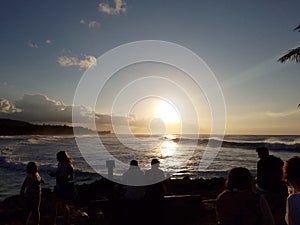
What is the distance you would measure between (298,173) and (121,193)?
4885mm

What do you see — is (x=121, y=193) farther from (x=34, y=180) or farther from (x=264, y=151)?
(x=264, y=151)

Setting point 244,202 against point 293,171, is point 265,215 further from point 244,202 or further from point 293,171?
point 293,171

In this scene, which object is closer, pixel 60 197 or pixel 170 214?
pixel 170 214

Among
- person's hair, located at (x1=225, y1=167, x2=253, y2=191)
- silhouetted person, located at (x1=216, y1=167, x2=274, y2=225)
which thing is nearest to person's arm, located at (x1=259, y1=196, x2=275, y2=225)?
silhouetted person, located at (x1=216, y1=167, x2=274, y2=225)

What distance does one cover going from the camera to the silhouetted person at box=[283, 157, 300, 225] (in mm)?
2875

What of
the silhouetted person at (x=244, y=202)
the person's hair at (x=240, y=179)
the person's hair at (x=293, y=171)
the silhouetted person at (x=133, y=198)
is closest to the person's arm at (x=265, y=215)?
the silhouetted person at (x=244, y=202)

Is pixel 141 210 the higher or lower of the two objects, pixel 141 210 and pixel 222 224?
the lower

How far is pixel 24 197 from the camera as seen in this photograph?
7430 mm

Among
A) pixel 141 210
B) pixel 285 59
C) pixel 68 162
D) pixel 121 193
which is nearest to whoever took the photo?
pixel 141 210

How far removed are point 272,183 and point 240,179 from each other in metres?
4.36

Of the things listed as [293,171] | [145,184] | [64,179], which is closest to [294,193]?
[293,171]

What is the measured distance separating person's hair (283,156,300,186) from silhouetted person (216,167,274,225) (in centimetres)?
42

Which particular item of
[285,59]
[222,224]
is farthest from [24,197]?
[285,59]

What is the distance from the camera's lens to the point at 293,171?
2971mm
